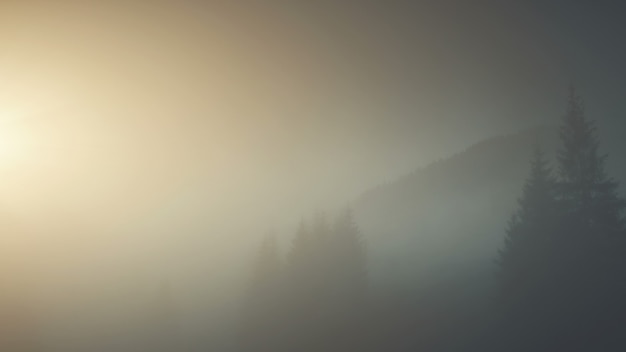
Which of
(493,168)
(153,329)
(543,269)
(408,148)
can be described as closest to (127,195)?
(153,329)

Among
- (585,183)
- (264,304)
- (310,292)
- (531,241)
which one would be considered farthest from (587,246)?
(264,304)

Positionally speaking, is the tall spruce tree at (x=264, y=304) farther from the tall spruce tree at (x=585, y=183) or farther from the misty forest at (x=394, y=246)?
the tall spruce tree at (x=585, y=183)

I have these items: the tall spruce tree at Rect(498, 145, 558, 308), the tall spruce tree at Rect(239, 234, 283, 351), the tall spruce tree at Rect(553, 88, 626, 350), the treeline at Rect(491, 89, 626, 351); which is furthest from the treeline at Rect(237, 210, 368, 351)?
the tall spruce tree at Rect(553, 88, 626, 350)

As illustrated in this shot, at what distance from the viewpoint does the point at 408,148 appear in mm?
33688

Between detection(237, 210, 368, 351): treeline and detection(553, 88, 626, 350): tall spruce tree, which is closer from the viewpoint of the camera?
detection(553, 88, 626, 350): tall spruce tree

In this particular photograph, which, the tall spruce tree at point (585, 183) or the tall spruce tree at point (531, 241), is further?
the tall spruce tree at point (531, 241)

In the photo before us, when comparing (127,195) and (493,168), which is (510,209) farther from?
(127,195)

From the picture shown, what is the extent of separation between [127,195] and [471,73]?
67341 millimetres

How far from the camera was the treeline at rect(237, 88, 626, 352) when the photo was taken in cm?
1194

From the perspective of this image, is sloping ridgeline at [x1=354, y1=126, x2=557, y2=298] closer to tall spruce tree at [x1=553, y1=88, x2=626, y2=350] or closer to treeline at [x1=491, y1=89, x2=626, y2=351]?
treeline at [x1=491, y1=89, x2=626, y2=351]

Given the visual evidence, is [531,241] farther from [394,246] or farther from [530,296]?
[394,246]

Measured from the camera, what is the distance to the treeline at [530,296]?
11.9 m

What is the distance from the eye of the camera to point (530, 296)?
517 inches

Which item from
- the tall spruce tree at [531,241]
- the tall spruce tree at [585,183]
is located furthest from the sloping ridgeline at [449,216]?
the tall spruce tree at [585,183]
